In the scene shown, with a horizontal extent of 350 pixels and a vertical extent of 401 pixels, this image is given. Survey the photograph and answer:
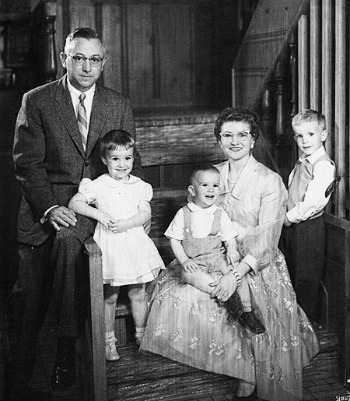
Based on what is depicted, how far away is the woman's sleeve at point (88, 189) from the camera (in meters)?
3.70

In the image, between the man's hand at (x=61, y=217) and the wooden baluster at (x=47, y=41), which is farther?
the wooden baluster at (x=47, y=41)

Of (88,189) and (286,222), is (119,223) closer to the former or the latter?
(88,189)

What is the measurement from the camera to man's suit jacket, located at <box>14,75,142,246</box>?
12.6ft

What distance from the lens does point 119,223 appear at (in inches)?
142

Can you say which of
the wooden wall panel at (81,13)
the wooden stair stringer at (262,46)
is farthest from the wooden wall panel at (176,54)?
the wooden stair stringer at (262,46)

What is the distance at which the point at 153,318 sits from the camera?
3703 millimetres

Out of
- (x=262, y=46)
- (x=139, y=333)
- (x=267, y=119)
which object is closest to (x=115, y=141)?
(x=139, y=333)

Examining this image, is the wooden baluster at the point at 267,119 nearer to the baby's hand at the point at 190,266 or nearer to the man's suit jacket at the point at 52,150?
the man's suit jacket at the point at 52,150

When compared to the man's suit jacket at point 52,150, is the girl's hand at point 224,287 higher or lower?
lower

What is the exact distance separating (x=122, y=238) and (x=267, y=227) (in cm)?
74

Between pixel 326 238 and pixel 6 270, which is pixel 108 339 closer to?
pixel 326 238

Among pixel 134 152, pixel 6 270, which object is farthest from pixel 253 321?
pixel 6 270

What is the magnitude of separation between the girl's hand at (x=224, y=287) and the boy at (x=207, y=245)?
1.0 inches

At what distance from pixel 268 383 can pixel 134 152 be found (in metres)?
1.27
